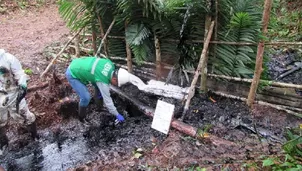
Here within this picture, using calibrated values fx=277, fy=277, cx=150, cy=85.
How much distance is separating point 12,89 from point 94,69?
1.20 m

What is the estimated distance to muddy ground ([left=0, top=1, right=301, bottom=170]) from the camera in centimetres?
354

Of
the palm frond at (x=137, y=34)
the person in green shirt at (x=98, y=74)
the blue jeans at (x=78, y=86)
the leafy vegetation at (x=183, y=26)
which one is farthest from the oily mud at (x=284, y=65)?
the blue jeans at (x=78, y=86)

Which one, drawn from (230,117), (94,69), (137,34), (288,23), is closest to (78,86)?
(94,69)

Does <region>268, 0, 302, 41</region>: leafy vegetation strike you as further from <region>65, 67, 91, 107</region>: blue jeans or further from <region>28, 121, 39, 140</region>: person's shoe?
<region>28, 121, 39, 140</region>: person's shoe

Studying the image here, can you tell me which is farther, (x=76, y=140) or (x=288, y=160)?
(x=76, y=140)

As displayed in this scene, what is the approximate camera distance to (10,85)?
398cm

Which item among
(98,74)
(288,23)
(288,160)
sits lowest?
(288,160)

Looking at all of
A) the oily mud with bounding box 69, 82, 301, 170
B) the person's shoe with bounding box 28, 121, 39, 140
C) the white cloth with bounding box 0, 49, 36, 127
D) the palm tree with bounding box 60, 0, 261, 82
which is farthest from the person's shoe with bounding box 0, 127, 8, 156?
the palm tree with bounding box 60, 0, 261, 82

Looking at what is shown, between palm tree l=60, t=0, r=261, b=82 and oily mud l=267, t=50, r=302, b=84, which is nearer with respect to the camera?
palm tree l=60, t=0, r=261, b=82

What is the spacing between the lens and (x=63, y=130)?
189 inches

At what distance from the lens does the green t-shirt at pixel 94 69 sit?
13.6 feet

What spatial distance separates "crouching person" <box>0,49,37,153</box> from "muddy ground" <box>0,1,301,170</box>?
0.55 meters

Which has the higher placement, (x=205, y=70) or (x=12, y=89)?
(x=205, y=70)

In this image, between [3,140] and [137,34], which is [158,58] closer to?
[137,34]
